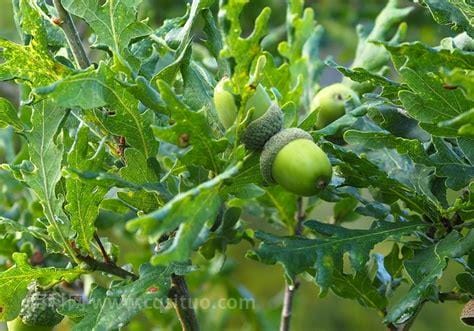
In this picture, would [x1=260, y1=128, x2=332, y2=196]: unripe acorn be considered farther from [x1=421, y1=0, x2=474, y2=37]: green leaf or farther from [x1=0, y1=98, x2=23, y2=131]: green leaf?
[x1=0, y1=98, x2=23, y2=131]: green leaf

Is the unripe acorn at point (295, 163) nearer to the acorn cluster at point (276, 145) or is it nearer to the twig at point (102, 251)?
the acorn cluster at point (276, 145)

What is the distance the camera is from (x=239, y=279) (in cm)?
363

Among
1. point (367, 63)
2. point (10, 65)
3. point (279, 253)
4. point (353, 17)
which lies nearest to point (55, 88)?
point (10, 65)

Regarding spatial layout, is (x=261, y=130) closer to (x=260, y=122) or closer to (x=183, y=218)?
(x=260, y=122)

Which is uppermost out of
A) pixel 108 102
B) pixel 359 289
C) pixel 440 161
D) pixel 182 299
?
pixel 108 102

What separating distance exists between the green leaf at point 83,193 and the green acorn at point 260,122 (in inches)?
7.9

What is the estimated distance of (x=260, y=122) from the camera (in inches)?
44.8

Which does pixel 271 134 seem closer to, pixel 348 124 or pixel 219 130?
pixel 219 130

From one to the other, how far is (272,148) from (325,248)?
7.6 inches

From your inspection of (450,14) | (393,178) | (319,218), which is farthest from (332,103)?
(319,218)

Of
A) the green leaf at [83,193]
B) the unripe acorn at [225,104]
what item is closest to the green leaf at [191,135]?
the unripe acorn at [225,104]

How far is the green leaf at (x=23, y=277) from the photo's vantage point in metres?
1.29

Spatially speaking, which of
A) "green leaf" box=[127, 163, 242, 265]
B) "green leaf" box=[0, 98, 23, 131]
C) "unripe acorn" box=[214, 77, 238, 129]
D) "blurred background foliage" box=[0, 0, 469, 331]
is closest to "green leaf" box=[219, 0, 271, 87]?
"unripe acorn" box=[214, 77, 238, 129]

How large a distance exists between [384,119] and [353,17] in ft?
7.11
